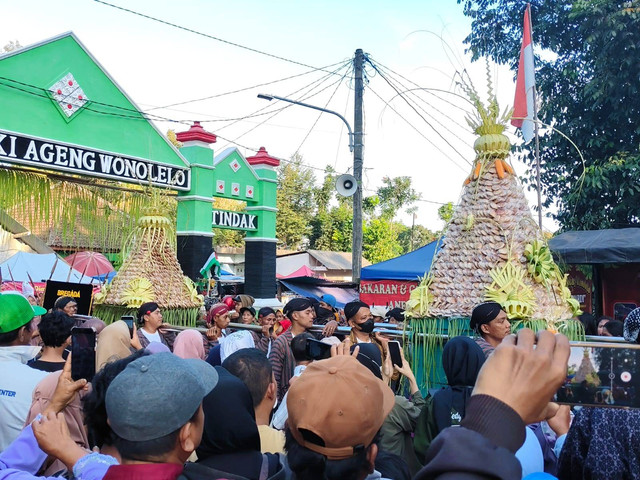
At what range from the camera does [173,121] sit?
13.3m

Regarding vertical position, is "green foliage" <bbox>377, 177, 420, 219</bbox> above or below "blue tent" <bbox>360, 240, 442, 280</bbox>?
above

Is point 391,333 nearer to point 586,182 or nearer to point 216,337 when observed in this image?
point 216,337

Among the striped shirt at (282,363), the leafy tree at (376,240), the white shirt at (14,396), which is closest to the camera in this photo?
the white shirt at (14,396)

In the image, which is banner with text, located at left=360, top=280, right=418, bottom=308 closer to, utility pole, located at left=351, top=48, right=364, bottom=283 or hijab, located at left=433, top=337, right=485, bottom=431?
utility pole, located at left=351, top=48, right=364, bottom=283

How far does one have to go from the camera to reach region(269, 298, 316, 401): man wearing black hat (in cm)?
465

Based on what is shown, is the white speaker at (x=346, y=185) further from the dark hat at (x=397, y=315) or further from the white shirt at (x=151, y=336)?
the white shirt at (x=151, y=336)

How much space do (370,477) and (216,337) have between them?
420 cm

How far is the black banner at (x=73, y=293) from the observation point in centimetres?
680

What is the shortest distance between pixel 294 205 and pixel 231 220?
73.5 ft

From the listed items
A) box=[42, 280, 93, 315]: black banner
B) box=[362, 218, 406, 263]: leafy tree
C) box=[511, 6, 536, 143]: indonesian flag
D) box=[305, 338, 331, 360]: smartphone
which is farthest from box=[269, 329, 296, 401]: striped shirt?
box=[362, 218, 406, 263]: leafy tree

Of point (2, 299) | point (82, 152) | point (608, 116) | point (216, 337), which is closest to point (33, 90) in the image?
point (82, 152)

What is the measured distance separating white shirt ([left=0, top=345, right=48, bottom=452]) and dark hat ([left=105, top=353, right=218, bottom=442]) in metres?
1.45

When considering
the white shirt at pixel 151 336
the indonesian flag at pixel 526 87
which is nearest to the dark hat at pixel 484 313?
the white shirt at pixel 151 336

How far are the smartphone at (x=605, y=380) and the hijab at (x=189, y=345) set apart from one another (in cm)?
393
